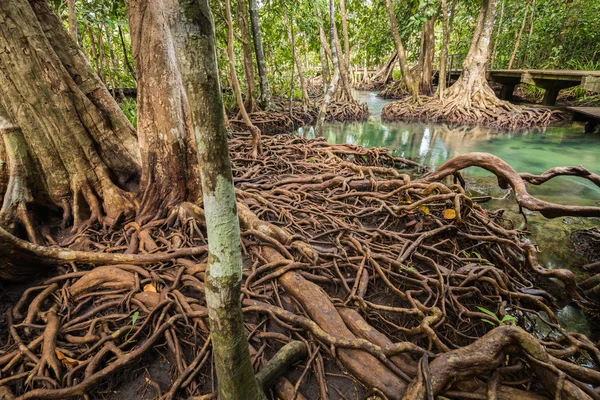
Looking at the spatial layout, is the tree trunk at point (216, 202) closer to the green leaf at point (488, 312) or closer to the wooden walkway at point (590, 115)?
the green leaf at point (488, 312)

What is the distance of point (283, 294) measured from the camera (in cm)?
266

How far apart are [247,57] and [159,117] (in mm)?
6435

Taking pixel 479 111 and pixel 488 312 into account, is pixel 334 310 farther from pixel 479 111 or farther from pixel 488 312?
pixel 479 111

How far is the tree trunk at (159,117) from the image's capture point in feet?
10.5

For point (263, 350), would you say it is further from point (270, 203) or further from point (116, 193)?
→ point (116, 193)

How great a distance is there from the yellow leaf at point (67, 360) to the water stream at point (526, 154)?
13.6 feet

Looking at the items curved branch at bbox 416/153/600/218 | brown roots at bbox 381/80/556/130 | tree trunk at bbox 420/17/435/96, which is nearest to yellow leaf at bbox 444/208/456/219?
curved branch at bbox 416/153/600/218

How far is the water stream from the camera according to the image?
4.02m

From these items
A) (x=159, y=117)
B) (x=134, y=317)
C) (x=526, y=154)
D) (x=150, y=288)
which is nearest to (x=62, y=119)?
(x=159, y=117)

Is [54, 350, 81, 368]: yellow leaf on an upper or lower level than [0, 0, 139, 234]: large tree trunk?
lower

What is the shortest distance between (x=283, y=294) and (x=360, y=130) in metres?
10.1

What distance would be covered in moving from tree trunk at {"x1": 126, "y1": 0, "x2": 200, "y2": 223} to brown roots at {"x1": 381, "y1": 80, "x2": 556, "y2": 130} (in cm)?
1129

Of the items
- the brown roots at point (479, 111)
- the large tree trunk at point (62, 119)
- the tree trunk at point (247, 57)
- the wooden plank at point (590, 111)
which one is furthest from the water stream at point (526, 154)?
the large tree trunk at point (62, 119)

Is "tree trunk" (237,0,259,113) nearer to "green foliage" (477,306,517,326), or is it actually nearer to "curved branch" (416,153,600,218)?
"curved branch" (416,153,600,218)
